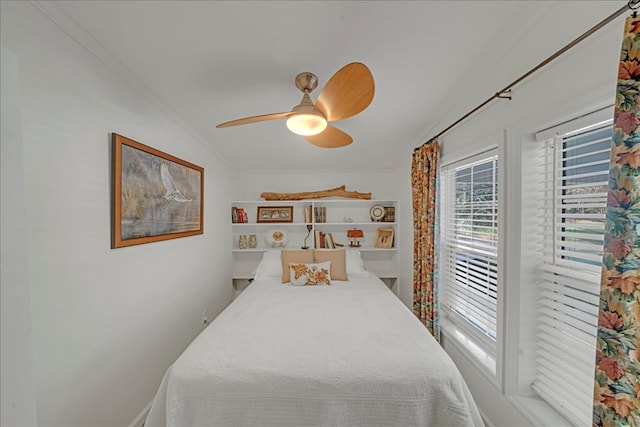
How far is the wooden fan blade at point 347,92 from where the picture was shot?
48.3 inches

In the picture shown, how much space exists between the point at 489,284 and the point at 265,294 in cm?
179

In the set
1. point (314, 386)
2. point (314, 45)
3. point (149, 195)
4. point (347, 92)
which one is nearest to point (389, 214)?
point (347, 92)

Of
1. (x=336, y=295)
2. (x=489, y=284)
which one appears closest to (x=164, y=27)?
(x=336, y=295)

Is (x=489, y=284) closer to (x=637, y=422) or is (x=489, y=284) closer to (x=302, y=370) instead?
(x=637, y=422)

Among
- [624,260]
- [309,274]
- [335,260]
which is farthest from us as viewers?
[335,260]

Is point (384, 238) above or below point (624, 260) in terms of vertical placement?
below

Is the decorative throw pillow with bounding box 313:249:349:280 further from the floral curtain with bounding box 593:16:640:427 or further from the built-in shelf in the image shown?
the floral curtain with bounding box 593:16:640:427

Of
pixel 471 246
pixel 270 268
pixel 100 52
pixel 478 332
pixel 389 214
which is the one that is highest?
pixel 100 52

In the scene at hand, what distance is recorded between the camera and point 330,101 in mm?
1474

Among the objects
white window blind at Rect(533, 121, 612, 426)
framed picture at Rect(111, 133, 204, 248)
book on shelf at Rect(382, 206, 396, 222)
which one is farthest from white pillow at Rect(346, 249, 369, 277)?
white window blind at Rect(533, 121, 612, 426)

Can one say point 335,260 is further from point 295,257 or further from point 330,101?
point 330,101

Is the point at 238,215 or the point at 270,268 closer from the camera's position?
the point at 270,268

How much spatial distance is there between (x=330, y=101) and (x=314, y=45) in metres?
0.30

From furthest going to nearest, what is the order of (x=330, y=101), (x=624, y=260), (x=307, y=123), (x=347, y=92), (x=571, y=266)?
(x=307, y=123) → (x=330, y=101) → (x=347, y=92) → (x=571, y=266) → (x=624, y=260)
